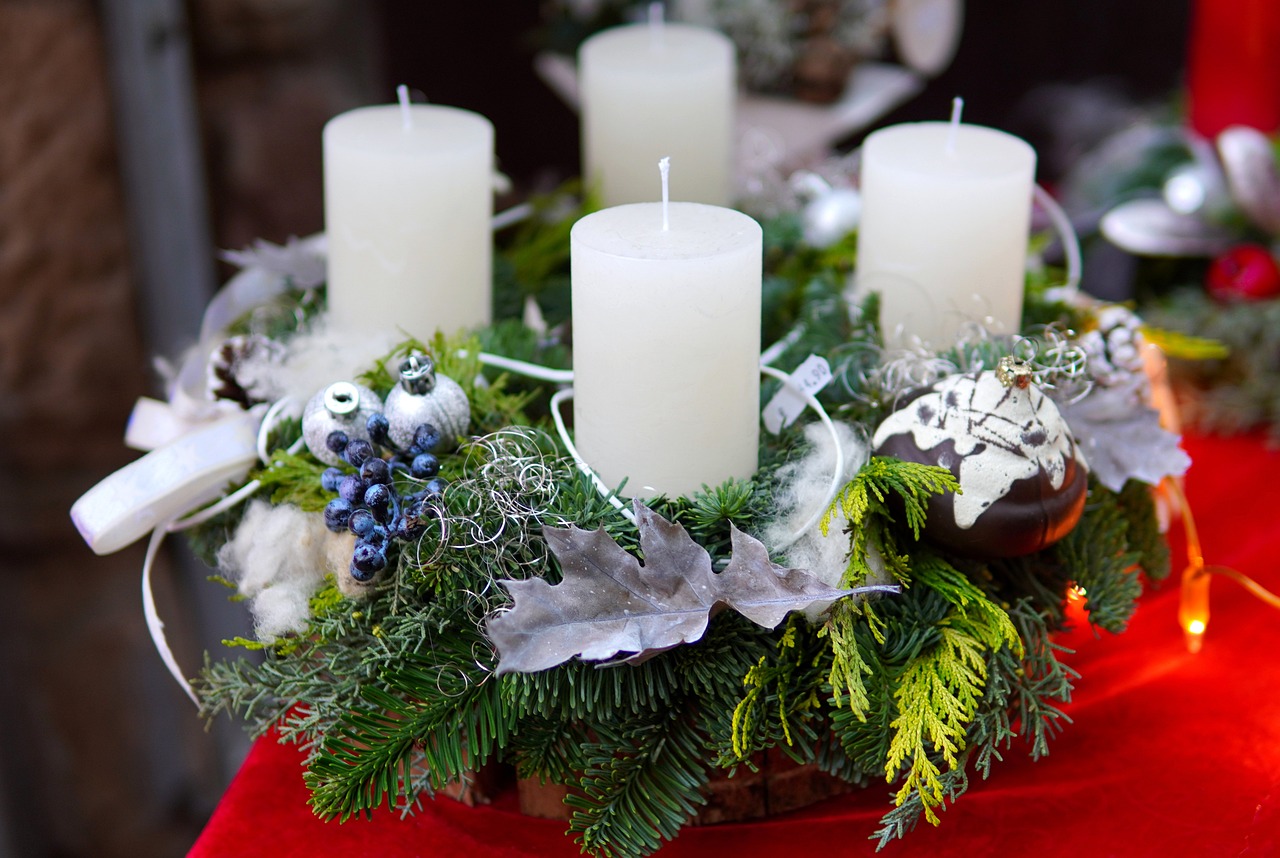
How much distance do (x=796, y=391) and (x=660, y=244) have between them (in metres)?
0.15

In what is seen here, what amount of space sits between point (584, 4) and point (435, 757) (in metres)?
0.89

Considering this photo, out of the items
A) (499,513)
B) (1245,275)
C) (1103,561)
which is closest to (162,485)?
(499,513)

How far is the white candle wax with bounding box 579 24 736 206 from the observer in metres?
0.89

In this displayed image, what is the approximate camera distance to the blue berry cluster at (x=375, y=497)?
589 millimetres

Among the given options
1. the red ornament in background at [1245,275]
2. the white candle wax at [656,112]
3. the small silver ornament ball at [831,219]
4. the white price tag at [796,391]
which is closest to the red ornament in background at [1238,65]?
the red ornament in background at [1245,275]

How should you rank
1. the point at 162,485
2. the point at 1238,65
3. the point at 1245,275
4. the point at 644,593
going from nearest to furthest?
the point at 644,593 → the point at 162,485 → the point at 1245,275 → the point at 1238,65

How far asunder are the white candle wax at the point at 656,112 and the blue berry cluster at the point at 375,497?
0.36m

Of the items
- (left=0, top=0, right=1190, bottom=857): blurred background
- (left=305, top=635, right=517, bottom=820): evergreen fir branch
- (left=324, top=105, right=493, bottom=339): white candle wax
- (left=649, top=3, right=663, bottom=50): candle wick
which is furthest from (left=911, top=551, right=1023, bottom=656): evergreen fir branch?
(left=0, top=0, right=1190, bottom=857): blurred background

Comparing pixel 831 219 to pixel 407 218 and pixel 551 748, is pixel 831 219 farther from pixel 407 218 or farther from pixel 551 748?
pixel 551 748

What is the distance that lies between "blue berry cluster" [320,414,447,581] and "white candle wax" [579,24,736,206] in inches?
14.0

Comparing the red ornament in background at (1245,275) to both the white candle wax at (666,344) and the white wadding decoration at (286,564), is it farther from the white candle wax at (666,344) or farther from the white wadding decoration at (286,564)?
the white wadding decoration at (286,564)

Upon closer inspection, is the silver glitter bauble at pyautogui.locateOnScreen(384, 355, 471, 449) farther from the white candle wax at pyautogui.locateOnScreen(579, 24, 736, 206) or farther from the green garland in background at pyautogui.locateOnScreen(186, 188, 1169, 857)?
the white candle wax at pyautogui.locateOnScreen(579, 24, 736, 206)

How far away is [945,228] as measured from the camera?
29.2 inches

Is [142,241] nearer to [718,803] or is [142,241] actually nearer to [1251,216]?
[718,803]
